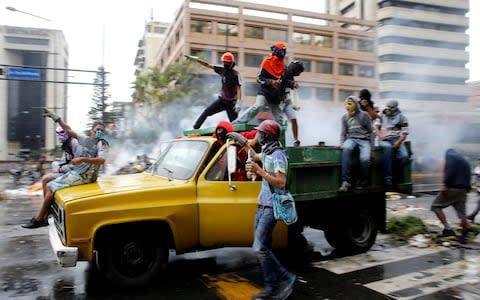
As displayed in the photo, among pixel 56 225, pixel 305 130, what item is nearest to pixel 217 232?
pixel 56 225

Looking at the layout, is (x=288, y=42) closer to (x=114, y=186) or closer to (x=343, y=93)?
(x=343, y=93)

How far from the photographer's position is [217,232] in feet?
16.3

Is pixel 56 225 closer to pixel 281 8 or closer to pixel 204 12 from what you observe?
pixel 204 12

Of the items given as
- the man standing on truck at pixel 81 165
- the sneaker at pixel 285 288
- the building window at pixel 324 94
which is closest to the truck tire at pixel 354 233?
the sneaker at pixel 285 288

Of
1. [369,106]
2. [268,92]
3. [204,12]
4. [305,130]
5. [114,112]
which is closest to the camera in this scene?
[268,92]

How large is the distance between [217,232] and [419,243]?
3.75 meters

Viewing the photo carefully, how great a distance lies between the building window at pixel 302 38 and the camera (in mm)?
44094

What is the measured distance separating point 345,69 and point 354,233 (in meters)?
42.8

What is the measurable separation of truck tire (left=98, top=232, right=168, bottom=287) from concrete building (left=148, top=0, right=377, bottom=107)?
104ft

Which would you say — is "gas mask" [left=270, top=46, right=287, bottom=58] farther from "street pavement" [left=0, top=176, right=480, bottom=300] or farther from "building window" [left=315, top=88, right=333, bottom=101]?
"building window" [left=315, top=88, right=333, bottom=101]

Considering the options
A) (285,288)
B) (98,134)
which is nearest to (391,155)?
(285,288)

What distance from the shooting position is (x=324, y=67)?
4581cm

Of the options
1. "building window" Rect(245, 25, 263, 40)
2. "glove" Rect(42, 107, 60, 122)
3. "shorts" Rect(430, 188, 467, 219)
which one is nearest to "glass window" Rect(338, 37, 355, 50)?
"building window" Rect(245, 25, 263, 40)

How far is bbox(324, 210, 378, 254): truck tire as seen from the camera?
6207mm
